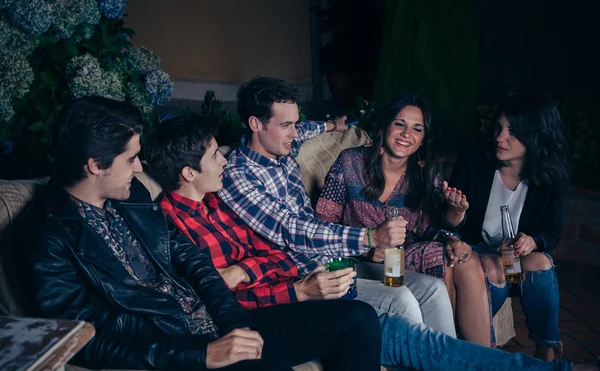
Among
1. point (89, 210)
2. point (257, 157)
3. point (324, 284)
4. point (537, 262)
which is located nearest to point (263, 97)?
point (257, 157)

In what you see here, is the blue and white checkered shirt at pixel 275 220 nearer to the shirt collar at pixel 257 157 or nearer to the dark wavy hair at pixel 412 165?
the shirt collar at pixel 257 157

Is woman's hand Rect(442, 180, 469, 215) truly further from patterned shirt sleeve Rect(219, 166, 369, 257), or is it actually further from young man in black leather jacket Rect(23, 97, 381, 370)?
young man in black leather jacket Rect(23, 97, 381, 370)

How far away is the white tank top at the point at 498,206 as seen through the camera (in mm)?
2764

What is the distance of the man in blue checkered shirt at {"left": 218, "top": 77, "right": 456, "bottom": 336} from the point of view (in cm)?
229

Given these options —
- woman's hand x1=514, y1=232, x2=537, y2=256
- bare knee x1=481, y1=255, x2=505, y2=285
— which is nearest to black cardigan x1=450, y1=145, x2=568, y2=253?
woman's hand x1=514, y1=232, x2=537, y2=256

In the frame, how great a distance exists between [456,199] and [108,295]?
1481 mm

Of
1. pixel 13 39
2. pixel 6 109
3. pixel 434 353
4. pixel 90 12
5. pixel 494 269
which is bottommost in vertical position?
pixel 434 353

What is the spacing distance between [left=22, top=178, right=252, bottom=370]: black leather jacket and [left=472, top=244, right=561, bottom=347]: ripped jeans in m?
1.21

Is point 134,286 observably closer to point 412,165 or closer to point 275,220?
point 275,220

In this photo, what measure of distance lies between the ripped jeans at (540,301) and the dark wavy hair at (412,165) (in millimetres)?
481

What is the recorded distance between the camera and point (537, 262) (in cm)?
251

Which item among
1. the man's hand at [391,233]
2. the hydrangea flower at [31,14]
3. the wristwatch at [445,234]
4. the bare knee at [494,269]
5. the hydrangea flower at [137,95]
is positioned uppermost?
the hydrangea flower at [31,14]

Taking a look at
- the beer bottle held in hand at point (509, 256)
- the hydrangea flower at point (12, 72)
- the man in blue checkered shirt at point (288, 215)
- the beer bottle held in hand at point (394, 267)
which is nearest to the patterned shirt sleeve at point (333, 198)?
the man in blue checkered shirt at point (288, 215)

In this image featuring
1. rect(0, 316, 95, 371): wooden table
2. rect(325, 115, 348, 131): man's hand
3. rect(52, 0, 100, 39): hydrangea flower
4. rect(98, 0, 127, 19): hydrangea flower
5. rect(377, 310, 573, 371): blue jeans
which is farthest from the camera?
rect(325, 115, 348, 131): man's hand
